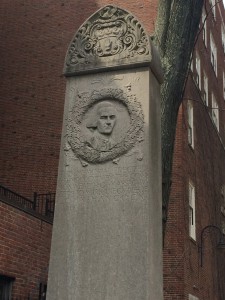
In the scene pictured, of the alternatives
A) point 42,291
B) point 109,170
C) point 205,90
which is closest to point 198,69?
point 205,90

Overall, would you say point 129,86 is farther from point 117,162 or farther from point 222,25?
point 222,25

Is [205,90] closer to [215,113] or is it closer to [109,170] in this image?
[215,113]

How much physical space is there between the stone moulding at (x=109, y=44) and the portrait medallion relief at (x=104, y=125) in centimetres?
31

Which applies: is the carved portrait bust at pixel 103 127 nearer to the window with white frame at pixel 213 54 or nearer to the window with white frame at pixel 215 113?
the window with white frame at pixel 215 113

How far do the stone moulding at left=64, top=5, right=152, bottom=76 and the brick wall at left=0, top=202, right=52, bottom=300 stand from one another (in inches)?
206

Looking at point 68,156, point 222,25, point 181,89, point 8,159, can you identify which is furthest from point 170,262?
point 222,25

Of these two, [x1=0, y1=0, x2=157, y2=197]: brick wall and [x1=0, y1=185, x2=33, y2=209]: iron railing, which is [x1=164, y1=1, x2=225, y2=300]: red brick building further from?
[x1=0, y1=185, x2=33, y2=209]: iron railing

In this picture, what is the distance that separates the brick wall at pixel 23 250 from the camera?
34.4 feet

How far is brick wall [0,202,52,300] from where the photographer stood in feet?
34.4

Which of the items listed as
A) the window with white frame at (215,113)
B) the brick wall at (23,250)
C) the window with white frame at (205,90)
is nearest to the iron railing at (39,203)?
the brick wall at (23,250)

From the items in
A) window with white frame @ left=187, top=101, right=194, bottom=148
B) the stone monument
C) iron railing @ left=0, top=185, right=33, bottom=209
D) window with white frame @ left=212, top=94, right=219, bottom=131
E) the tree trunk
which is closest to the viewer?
the stone monument

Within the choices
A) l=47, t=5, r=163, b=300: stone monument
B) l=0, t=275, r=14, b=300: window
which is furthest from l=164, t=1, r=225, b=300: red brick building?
l=47, t=5, r=163, b=300: stone monument

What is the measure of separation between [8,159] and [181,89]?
10424 millimetres

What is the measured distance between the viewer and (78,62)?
5.84 meters
